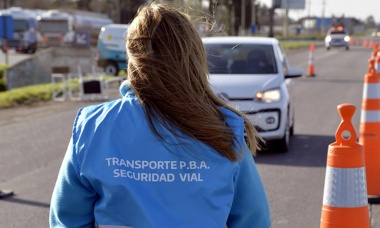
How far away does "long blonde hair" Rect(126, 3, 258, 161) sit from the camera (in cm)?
218

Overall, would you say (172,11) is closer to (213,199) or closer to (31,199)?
(213,199)

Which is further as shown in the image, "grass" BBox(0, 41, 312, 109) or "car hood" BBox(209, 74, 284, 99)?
"grass" BBox(0, 41, 312, 109)

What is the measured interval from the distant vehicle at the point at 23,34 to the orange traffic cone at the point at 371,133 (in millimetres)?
50500

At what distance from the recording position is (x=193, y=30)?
2.23 m

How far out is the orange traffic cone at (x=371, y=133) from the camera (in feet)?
23.0

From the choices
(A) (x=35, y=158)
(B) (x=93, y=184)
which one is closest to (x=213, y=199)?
(B) (x=93, y=184)

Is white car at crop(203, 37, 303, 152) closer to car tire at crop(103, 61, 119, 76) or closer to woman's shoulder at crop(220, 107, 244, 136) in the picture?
woman's shoulder at crop(220, 107, 244, 136)

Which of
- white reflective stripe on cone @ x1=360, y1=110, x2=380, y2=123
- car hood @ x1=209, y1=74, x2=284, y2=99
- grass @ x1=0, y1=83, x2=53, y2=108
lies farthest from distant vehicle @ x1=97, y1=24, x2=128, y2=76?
white reflective stripe on cone @ x1=360, y1=110, x2=380, y2=123

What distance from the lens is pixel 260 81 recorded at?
1023 centimetres

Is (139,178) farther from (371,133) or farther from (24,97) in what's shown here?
(24,97)

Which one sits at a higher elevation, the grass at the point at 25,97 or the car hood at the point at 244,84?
the car hood at the point at 244,84

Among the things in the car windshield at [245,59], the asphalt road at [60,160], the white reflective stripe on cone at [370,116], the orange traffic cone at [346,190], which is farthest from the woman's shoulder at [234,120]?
the car windshield at [245,59]

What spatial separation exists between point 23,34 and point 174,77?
58414mm

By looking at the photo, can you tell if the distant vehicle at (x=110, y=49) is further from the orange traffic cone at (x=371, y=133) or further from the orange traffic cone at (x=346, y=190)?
the orange traffic cone at (x=346, y=190)
